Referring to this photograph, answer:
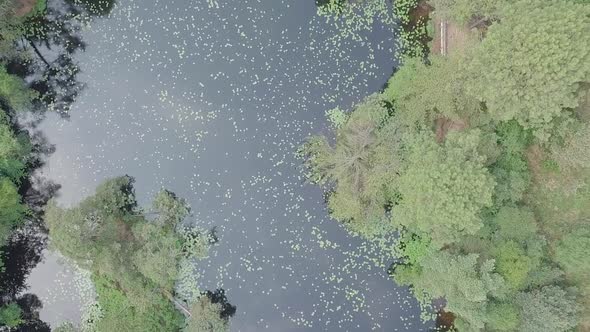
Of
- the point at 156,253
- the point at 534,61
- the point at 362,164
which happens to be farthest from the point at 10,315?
the point at 534,61

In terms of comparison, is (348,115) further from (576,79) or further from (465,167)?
(576,79)

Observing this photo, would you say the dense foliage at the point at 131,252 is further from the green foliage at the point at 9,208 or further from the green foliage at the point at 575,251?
the green foliage at the point at 575,251

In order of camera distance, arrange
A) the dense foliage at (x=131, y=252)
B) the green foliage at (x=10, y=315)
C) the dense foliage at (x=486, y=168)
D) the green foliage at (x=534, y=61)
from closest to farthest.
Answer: the green foliage at (x=534, y=61)
the dense foliage at (x=486, y=168)
the dense foliage at (x=131, y=252)
the green foliage at (x=10, y=315)

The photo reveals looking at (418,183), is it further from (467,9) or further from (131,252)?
(131,252)

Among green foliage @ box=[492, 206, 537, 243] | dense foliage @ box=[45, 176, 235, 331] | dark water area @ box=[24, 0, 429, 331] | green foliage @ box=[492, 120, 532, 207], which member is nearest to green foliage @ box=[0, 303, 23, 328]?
dark water area @ box=[24, 0, 429, 331]

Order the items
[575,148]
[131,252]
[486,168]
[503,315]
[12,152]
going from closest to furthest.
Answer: [486,168]
[575,148]
[503,315]
[12,152]
[131,252]

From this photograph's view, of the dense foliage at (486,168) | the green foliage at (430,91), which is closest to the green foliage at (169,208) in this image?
the dense foliage at (486,168)
